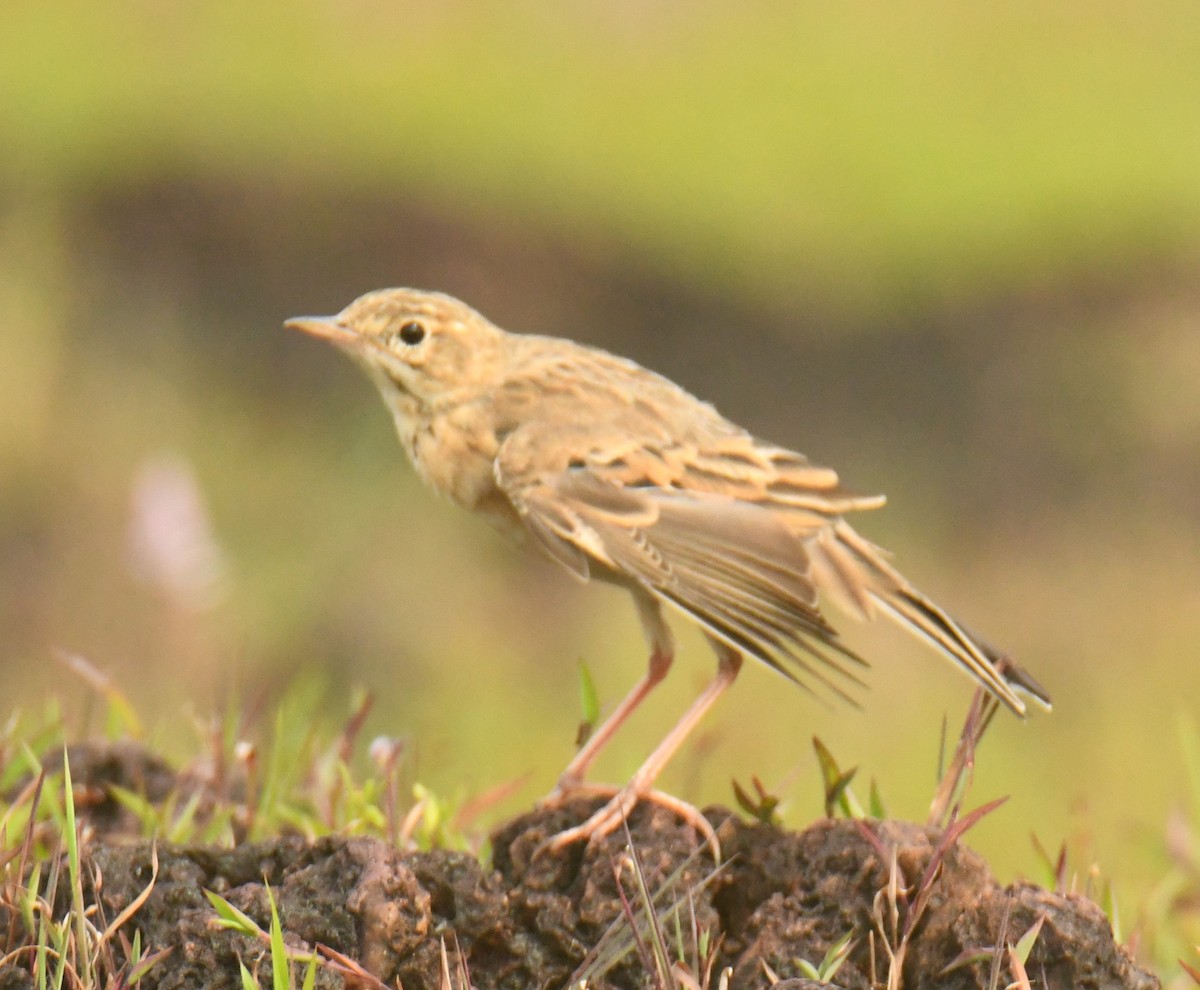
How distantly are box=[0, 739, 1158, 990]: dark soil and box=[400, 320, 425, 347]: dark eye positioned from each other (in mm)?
1767

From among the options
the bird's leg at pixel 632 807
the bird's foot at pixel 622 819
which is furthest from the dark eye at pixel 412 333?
the bird's foot at pixel 622 819

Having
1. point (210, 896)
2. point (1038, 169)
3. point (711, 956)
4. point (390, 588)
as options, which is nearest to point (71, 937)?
point (210, 896)

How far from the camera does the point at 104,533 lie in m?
8.74

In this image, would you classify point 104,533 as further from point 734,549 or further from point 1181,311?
point 1181,311

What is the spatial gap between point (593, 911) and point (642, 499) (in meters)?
1.23

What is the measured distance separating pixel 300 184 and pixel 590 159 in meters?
1.54

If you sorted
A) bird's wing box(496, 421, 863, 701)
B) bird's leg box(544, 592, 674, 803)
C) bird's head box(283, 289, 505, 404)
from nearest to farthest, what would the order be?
bird's wing box(496, 421, 863, 701) → bird's leg box(544, 592, 674, 803) → bird's head box(283, 289, 505, 404)

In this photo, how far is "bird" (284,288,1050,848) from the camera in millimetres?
3826

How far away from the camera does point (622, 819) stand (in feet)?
11.5

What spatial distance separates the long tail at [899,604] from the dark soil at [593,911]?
0.58m

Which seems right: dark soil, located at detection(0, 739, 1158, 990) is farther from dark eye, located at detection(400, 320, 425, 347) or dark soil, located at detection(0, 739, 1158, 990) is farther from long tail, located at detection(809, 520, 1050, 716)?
dark eye, located at detection(400, 320, 425, 347)

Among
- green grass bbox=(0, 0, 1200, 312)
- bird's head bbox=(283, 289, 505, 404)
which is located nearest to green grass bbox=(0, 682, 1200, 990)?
bird's head bbox=(283, 289, 505, 404)

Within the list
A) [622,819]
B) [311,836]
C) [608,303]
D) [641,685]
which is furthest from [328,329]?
[608,303]

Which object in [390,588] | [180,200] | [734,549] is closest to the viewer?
[734,549]
